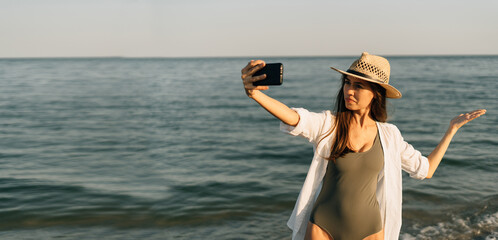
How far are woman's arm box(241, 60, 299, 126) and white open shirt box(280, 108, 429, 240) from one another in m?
0.26

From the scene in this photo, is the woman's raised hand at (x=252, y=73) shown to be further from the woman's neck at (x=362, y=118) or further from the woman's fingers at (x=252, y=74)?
the woman's neck at (x=362, y=118)

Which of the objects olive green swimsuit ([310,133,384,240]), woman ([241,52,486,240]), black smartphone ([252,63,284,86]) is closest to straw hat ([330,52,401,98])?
woman ([241,52,486,240])

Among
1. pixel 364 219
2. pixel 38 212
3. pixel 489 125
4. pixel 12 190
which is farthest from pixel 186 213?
pixel 489 125

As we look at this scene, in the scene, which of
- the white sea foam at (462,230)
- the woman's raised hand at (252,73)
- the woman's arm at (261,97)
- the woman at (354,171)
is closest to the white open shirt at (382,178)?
the woman at (354,171)

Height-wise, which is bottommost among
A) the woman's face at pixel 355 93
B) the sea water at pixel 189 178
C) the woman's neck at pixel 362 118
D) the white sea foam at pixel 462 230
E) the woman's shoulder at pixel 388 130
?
the sea water at pixel 189 178

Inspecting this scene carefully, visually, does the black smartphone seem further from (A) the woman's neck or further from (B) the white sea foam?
(B) the white sea foam

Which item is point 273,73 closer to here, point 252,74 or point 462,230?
point 252,74

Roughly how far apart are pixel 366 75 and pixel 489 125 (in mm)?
14421

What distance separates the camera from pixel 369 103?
3.08 metres

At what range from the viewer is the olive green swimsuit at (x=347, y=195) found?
291 cm

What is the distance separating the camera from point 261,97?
245 cm

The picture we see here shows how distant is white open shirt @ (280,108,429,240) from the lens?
289 centimetres

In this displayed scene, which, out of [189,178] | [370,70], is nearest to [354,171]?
[370,70]

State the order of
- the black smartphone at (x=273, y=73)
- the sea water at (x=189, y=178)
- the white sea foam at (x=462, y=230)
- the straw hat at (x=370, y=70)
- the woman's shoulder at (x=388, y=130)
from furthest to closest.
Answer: the sea water at (x=189, y=178) < the white sea foam at (x=462, y=230) < the woman's shoulder at (x=388, y=130) < the straw hat at (x=370, y=70) < the black smartphone at (x=273, y=73)
